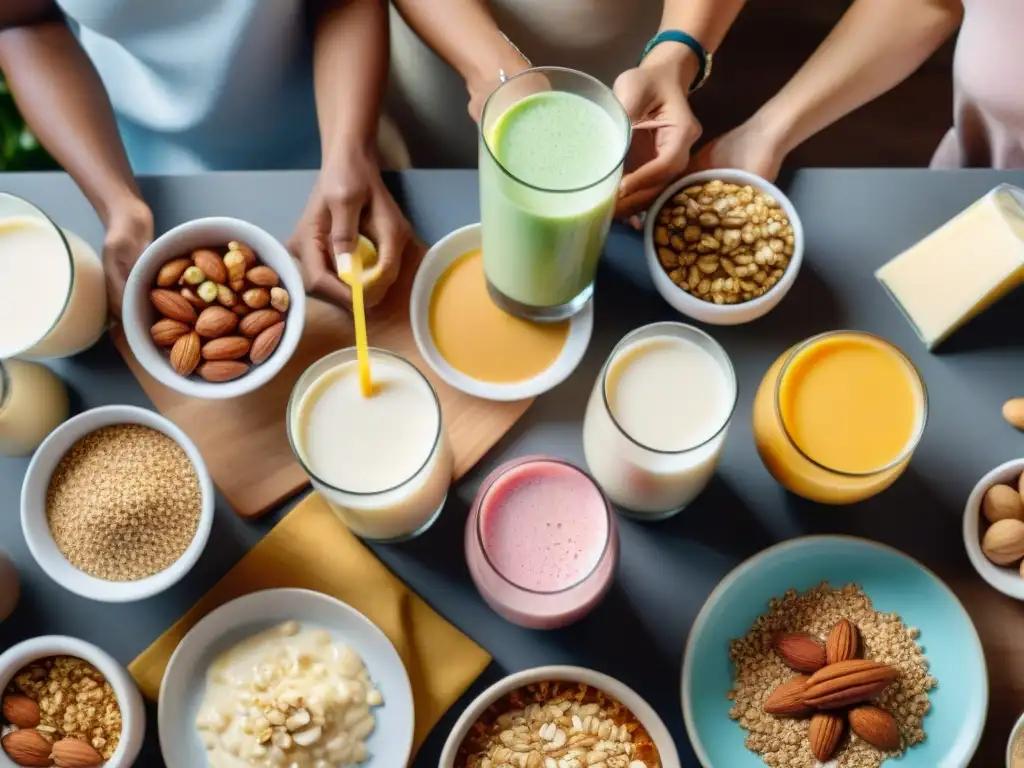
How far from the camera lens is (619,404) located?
872 mm

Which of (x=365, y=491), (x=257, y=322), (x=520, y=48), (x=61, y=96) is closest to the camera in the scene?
(x=365, y=491)

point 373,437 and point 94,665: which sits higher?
point 373,437

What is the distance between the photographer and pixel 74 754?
0.83 m

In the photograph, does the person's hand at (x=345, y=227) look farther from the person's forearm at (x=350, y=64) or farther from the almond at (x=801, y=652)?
the almond at (x=801, y=652)

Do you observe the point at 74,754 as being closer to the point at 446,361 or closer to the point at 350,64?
the point at 446,361

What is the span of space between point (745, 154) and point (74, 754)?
95cm

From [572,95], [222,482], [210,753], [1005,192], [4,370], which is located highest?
[572,95]

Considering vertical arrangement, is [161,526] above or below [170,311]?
below

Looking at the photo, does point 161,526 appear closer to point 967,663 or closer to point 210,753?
point 210,753

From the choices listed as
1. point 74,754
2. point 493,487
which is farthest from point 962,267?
point 74,754

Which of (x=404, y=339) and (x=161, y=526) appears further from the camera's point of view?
(x=404, y=339)

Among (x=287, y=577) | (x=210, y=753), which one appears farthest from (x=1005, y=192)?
(x=210, y=753)

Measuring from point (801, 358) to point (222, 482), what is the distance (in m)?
0.62

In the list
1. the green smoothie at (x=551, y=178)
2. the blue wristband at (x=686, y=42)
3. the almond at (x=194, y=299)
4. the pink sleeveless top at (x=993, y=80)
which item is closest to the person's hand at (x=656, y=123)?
the blue wristband at (x=686, y=42)
